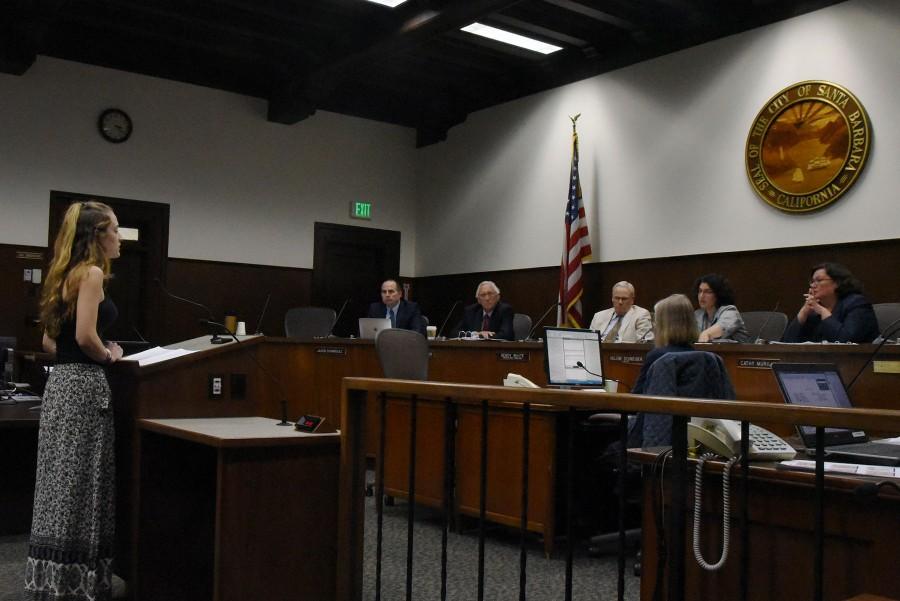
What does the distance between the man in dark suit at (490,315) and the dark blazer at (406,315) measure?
1.47 ft

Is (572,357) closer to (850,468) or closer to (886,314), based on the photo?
(886,314)

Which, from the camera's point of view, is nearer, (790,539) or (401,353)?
(790,539)

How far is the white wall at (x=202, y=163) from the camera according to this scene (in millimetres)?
7480

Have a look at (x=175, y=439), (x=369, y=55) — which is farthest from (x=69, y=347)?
(x=369, y=55)

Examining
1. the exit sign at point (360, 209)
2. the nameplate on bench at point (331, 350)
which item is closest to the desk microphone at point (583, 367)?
the nameplate on bench at point (331, 350)

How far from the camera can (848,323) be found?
465 centimetres

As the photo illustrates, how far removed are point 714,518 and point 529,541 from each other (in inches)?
82.4

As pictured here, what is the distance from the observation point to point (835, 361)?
3.92 meters

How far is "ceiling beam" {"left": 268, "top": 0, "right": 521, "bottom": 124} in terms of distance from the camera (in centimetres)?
621

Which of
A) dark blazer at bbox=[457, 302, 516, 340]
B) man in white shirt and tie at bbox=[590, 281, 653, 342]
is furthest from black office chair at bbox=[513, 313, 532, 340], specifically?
man in white shirt and tie at bbox=[590, 281, 653, 342]

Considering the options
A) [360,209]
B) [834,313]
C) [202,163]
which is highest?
[202,163]

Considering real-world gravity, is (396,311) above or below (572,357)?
above

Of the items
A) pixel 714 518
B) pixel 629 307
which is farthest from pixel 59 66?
pixel 714 518

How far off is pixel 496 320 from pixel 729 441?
16.1ft
